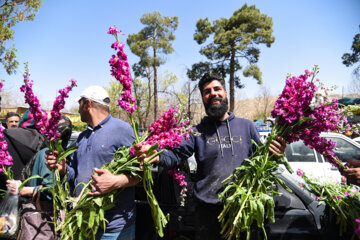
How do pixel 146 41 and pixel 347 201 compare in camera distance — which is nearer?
pixel 347 201

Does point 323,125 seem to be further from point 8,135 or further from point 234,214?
point 8,135

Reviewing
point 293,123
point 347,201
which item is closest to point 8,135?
point 293,123

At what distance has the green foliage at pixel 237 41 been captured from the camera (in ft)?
66.4

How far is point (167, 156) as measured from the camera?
2.00 metres

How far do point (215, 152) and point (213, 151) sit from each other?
0.07 feet

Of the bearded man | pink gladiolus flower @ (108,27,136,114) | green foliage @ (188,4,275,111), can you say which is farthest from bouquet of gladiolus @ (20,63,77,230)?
green foliage @ (188,4,275,111)

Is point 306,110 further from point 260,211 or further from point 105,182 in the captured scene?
point 105,182

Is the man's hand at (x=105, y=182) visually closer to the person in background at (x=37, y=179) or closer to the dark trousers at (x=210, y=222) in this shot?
the person in background at (x=37, y=179)

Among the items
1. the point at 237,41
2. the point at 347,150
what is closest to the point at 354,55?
the point at 237,41

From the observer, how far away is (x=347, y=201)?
7.08 feet

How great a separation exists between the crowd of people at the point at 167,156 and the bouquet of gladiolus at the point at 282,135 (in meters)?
0.13

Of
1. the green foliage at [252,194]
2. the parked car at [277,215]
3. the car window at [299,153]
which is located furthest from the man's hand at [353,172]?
the car window at [299,153]

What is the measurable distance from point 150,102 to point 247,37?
40.3 ft

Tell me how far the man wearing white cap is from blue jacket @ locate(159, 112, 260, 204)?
45 centimetres
